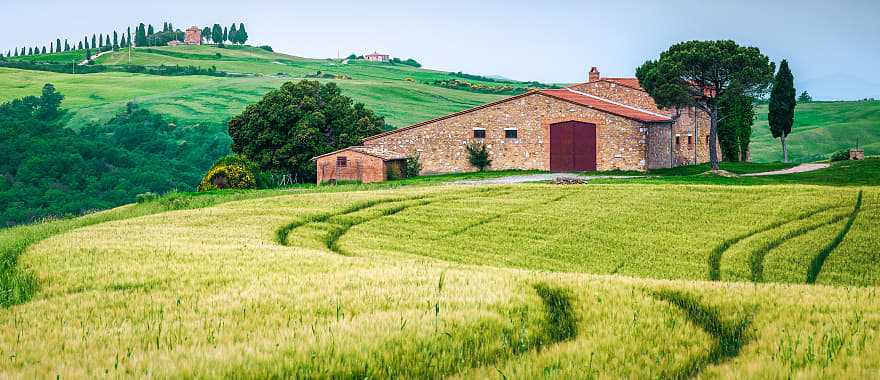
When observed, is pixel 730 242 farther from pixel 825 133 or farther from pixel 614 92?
pixel 825 133

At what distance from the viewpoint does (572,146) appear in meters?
62.0

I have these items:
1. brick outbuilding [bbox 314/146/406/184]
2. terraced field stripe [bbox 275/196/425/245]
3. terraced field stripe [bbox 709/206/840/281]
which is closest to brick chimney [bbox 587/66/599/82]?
brick outbuilding [bbox 314/146/406/184]

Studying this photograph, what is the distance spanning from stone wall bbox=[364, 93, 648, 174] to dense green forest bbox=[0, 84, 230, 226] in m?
60.3

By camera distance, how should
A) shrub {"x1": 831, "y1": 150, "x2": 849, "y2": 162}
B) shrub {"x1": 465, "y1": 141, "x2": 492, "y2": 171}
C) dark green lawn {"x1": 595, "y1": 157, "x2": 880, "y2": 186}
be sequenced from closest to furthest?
dark green lawn {"x1": 595, "y1": 157, "x2": 880, "y2": 186}
shrub {"x1": 465, "y1": 141, "x2": 492, "y2": 171}
shrub {"x1": 831, "y1": 150, "x2": 849, "y2": 162}

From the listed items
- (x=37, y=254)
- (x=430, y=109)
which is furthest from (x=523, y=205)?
(x=430, y=109)

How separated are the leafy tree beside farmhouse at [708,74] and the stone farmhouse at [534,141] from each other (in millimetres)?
2496

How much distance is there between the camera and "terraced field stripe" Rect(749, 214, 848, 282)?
24.8 m

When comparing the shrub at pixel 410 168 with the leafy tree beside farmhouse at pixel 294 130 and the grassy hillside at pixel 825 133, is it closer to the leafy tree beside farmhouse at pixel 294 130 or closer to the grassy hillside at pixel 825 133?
the leafy tree beside farmhouse at pixel 294 130

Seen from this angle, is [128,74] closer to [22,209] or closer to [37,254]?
[22,209]

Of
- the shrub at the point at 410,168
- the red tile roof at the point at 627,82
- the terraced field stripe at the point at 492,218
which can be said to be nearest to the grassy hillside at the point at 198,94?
the red tile roof at the point at 627,82

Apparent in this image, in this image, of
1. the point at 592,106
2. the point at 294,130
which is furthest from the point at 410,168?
the point at 592,106

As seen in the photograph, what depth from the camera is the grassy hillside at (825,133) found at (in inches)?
5256

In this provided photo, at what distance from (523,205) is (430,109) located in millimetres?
128321

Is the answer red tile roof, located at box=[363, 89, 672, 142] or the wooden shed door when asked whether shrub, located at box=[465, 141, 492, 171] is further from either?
the wooden shed door
